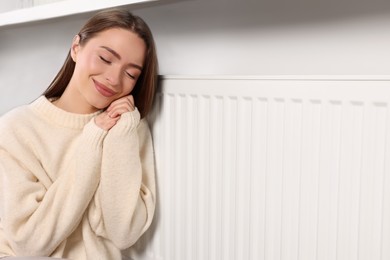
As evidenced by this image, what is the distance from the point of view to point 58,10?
133cm

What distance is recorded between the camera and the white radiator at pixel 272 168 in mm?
837

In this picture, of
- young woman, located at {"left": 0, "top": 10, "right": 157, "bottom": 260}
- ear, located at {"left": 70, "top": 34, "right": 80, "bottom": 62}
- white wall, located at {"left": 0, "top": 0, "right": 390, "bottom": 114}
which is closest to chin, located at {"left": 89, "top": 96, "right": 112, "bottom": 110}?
young woman, located at {"left": 0, "top": 10, "right": 157, "bottom": 260}

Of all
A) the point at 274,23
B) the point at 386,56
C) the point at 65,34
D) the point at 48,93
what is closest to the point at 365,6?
the point at 386,56

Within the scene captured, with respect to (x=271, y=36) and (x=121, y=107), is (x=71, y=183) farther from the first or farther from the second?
(x=271, y=36)

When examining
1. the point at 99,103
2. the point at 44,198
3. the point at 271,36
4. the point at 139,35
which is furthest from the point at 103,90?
the point at 271,36

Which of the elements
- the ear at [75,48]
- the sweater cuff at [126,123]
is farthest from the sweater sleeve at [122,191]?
the ear at [75,48]

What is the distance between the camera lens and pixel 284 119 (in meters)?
0.94

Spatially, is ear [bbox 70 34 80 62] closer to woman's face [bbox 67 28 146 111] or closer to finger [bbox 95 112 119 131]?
woman's face [bbox 67 28 146 111]

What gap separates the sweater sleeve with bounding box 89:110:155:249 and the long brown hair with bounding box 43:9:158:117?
0.15 ft

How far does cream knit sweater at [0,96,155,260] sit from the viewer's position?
1082 mm

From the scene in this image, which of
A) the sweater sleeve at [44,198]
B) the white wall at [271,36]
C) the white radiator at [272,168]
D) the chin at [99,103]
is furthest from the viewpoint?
the chin at [99,103]

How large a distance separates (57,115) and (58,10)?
31 cm

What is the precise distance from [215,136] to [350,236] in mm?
337

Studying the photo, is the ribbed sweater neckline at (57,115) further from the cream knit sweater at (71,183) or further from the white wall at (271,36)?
the white wall at (271,36)
